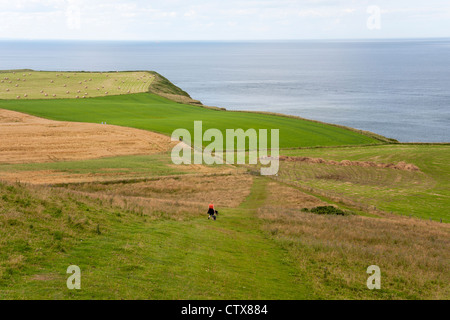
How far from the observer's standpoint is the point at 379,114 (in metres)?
124

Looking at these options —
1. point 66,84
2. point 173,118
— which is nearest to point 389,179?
point 173,118

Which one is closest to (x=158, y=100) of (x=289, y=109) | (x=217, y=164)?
(x=289, y=109)

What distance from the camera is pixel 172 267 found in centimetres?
1802

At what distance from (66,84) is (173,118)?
163 feet

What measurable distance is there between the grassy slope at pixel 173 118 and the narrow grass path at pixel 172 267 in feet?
164

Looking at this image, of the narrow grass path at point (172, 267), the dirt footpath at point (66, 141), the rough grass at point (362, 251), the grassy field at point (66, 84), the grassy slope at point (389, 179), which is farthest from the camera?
the grassy field at point (66, 84)

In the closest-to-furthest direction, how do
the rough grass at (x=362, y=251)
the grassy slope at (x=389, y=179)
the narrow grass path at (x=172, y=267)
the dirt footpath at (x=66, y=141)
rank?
the narrow grass path at (x=172, y=267) < the rough grass at (x=362, y=251) < the grassy slope at (x=389, y=179) < the dirt footpath at (x=66, y=141)

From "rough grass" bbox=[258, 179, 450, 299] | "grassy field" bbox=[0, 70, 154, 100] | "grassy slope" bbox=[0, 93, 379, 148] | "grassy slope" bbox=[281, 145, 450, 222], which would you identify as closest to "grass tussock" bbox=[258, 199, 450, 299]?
"rough grass" bbox=[258, 179, 450, 299]

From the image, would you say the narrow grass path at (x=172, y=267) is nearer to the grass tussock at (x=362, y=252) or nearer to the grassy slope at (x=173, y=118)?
the grass tussock at (x=362, y=252)

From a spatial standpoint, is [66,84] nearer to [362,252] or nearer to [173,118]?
[173,118]

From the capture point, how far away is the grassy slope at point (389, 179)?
43625 millimetres

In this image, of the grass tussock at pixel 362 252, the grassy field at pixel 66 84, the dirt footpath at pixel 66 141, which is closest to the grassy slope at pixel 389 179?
the grass tussock at pixel 362 252

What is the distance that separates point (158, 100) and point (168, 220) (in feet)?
280
